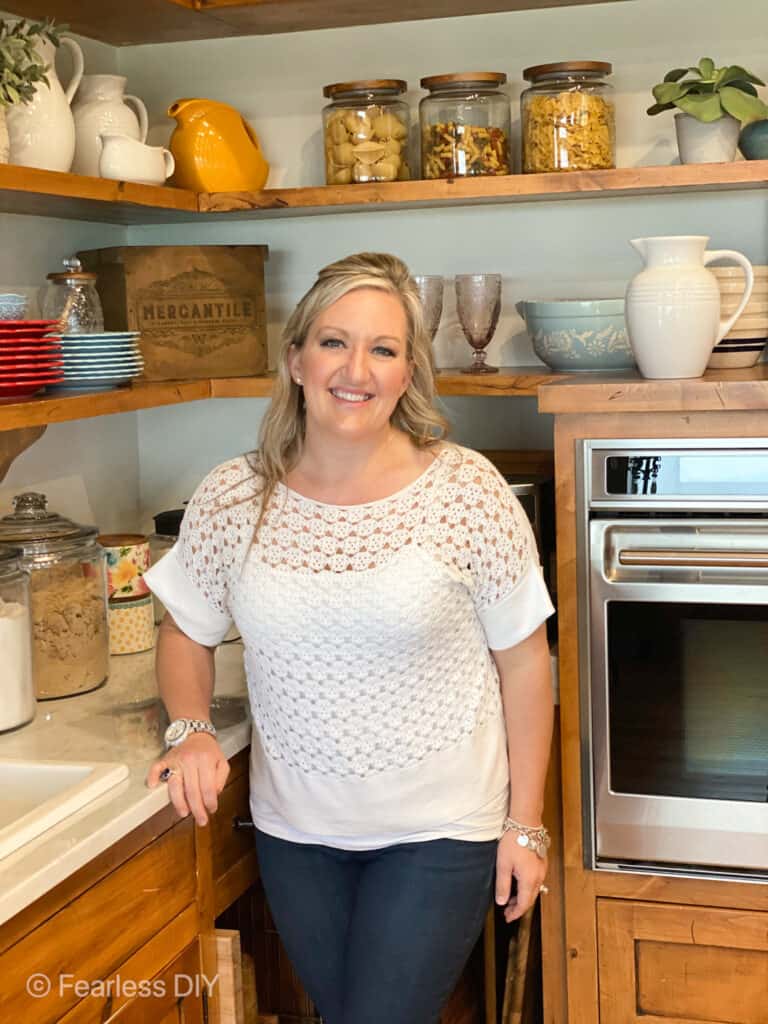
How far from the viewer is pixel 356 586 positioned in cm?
168

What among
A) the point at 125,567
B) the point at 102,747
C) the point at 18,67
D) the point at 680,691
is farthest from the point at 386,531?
the point at 18,67

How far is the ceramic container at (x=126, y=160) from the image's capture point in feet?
7.06

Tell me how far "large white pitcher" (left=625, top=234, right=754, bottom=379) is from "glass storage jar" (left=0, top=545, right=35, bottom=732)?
99 centimetres

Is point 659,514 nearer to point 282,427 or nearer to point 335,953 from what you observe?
point 282,427

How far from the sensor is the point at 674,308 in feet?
6.46

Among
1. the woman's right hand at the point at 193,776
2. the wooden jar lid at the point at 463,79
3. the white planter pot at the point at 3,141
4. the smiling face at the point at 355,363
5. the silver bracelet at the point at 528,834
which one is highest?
the wooden jar lid at the point at 463,79

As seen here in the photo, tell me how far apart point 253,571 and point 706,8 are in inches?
53.4

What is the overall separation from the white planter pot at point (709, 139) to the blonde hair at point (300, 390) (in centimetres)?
65

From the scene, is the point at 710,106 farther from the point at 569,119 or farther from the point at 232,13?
the point at 232,13

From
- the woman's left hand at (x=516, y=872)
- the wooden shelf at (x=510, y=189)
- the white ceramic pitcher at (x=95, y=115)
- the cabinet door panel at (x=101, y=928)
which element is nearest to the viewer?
the cabinet door panel at (x=101, y=928)

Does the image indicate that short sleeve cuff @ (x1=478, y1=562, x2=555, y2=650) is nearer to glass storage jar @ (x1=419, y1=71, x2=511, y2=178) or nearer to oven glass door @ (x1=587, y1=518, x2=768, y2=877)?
oven glass door @ (x1=587, y1=518, x2=768, y2=877)

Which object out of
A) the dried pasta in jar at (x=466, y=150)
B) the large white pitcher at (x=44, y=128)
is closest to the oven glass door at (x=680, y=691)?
the dried pasta in jar at (x=466, y=150)

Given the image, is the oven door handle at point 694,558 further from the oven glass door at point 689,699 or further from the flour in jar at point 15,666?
the flour in jar at point 15,666
